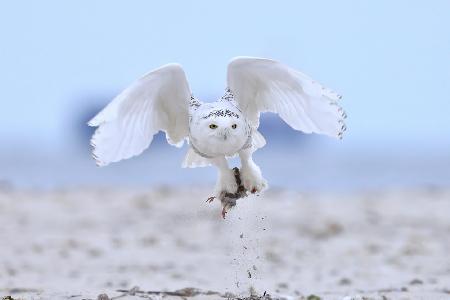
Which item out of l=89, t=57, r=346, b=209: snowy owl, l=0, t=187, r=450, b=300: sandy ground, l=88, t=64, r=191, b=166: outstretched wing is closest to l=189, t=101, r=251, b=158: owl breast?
l=89, t=57, r=346, b=209: snowy owl

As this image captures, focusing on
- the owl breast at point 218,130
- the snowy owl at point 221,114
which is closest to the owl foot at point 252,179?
the snowy owl at point 221,114

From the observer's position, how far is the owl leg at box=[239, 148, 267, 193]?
22.7ft

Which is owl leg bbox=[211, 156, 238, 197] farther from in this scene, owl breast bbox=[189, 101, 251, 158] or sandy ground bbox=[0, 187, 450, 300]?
owl breast bbox=[189, 101, 251, 158]

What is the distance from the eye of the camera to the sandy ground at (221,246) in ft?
25.3

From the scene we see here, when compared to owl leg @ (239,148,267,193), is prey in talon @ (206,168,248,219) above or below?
below

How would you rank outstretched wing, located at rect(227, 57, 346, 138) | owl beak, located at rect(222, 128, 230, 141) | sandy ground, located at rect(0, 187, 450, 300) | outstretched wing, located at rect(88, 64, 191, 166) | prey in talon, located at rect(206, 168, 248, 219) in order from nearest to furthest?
1. owl beak, located at rect(222, 128, 230, 141)
2. outstretched wing, located at rect(88, 64, 191, 166)
3. outstretched wing, located at rect(227, 57, 346, 138)
4. prey in talon, located at rect(206, 168, 248, 219)
5. sandy ground, located at rect(0, 187, 450, 300)

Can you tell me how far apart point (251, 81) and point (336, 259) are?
431 cm

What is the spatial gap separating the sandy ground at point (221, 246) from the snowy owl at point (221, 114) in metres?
0.51

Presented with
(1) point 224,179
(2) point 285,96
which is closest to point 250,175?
(1) point 224,179

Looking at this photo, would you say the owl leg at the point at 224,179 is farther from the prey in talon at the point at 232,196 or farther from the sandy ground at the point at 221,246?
the sandy ground at the point at 221,246

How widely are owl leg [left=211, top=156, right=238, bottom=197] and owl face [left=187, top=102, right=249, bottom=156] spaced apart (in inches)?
20.3

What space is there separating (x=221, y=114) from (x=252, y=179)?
80cm

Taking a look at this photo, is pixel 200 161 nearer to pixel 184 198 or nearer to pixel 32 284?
pixel 32 284

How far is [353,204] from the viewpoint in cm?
1672
